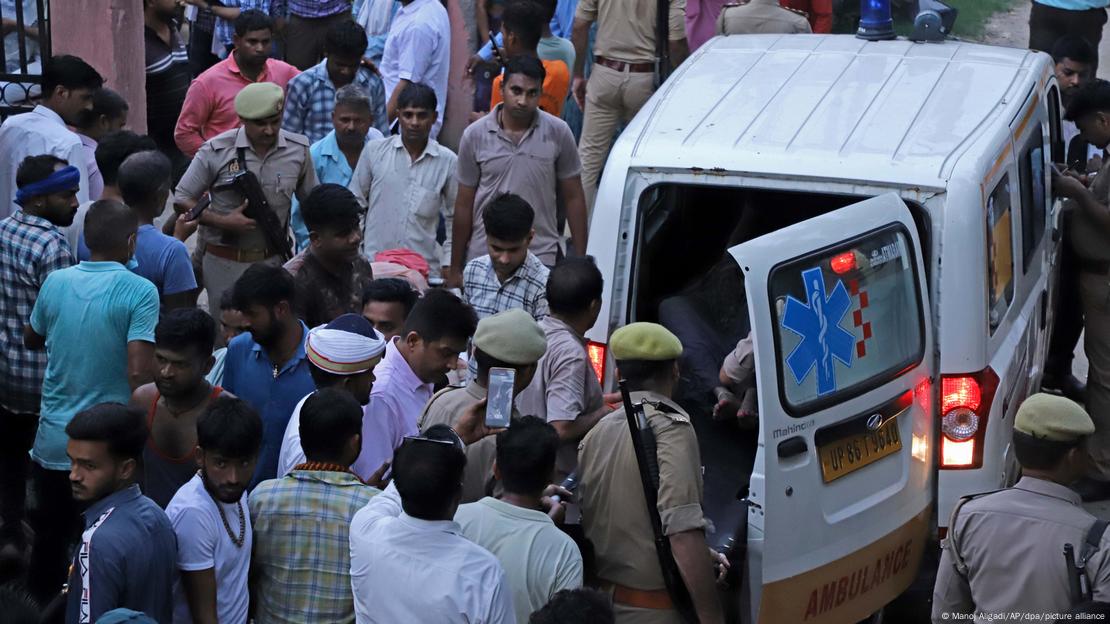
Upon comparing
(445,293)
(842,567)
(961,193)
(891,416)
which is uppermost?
(961,193)

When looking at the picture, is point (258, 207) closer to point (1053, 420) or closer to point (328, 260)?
point (328, 260)


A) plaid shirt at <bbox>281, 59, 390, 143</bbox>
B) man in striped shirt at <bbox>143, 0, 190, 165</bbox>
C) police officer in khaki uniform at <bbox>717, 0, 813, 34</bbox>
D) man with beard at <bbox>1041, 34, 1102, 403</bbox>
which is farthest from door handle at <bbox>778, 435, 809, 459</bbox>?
man in striped shirt at <bbox>143, 0, 190, 165</bbox>

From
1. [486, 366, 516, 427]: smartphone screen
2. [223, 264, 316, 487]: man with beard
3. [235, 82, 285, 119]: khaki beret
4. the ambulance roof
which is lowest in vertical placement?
[223, 264, 316, 487]: man with beard

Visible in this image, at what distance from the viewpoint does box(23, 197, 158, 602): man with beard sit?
17.5 feet

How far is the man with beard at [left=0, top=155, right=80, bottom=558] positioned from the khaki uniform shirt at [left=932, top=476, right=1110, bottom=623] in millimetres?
3633

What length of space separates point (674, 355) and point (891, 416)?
1026mm

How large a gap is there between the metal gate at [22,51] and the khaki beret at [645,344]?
5.08 m

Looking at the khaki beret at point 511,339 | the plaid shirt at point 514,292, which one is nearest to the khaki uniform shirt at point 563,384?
the khaki beret at point 511,339

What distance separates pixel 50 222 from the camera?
591 cm

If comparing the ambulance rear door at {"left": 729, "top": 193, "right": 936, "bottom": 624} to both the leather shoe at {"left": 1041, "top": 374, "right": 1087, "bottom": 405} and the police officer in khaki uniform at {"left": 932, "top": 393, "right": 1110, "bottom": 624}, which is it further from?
the leather shoe at {"left": 1041, "top": 374, "right": 1087, "bottom": 405}

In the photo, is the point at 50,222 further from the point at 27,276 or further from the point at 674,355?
the point at 674,355

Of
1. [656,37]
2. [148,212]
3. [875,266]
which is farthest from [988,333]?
[656,37]

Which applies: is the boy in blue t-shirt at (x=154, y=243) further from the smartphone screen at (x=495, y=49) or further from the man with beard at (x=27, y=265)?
the smartphone screen at (x=495, y=49)

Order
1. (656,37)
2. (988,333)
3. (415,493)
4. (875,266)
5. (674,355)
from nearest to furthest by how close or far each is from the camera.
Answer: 1. (415,493)
2. (674,355)
3. (875,266)
4. (988,333)
5. (656,37)
